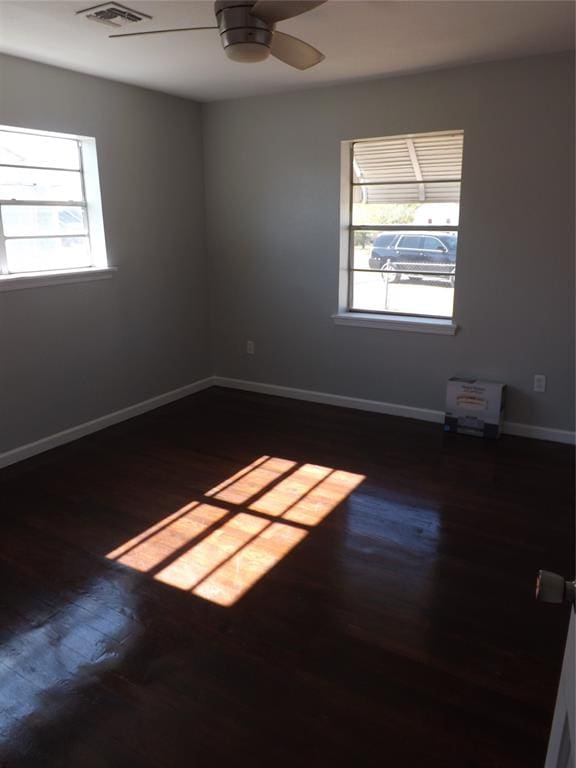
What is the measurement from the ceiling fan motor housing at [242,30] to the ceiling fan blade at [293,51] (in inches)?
3.0

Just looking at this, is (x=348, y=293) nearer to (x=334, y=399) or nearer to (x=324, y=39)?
(x=334, y=399)

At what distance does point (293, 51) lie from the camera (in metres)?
2.29

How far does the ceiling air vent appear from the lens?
250 centimetres

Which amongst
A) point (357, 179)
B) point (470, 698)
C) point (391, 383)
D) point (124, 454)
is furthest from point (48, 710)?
point (357, 179)

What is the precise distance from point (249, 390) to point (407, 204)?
2.12 meters

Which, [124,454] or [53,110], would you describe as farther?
[124,454]

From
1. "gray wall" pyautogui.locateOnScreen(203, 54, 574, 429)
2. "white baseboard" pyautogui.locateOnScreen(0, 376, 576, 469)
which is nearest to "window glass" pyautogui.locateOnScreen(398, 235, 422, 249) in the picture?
"gray wall" pyautogui.locateOnScreen(203, 54, 574, 429)

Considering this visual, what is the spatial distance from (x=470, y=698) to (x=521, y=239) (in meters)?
2.90

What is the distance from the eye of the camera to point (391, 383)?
4.46 meters

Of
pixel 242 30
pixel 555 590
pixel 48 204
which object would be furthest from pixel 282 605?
pixel 48 204

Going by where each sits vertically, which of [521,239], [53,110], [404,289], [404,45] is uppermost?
[404,45]

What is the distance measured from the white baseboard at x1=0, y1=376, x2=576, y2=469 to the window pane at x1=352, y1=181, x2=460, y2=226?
4.65ft

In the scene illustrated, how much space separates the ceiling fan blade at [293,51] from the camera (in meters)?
2.19

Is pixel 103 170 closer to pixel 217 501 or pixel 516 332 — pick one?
pixel 217 501
